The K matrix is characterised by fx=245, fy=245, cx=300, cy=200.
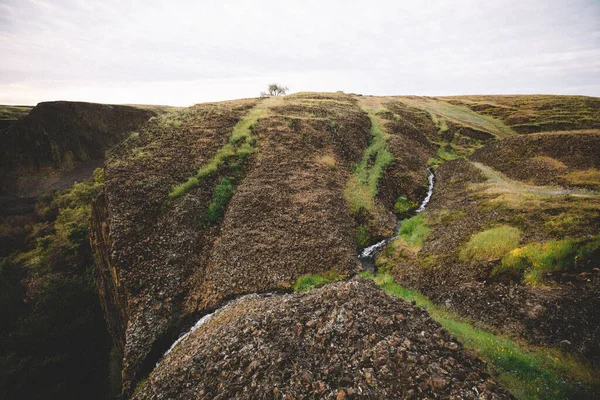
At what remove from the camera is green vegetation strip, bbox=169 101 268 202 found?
24.9 metres

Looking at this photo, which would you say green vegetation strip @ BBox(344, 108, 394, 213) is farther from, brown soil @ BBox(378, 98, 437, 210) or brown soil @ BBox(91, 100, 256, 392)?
brown soil @ BBox(91, 100, 256, 392)

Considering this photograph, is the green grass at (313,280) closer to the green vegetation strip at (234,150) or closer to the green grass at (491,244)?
the green grass at (491,244)

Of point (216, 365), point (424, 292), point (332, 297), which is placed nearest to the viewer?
point (216, 365)

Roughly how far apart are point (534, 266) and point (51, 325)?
1450 inches

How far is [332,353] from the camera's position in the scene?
9.42 m

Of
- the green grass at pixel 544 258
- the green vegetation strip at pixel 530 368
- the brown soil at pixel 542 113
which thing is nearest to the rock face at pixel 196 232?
the green vegetation strip at pixel 530 368

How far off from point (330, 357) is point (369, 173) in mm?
27526

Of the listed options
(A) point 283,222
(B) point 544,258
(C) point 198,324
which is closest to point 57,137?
(A) point 283,222

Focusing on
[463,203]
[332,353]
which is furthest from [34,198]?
[463,203]

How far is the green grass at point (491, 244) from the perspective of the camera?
16453mm

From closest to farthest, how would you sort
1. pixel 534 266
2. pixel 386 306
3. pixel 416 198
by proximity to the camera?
1. pixel 386 306
2. pixel 534 266
3. pixel 416 198

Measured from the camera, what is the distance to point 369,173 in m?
33.7

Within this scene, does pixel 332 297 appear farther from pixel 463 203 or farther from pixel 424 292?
pixel 463 203

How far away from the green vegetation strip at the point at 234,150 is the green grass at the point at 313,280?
14667 millimetres
